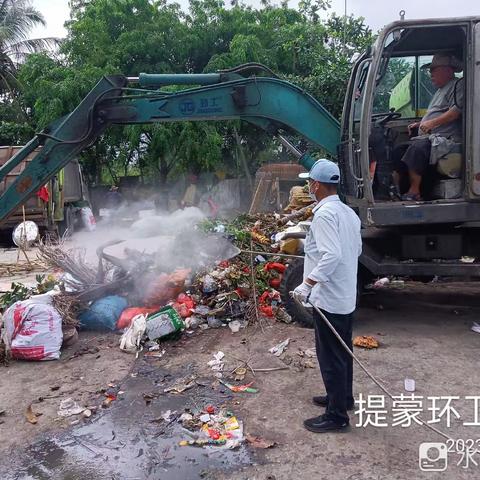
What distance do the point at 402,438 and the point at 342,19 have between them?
12943 mm

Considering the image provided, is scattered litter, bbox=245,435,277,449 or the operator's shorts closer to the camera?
scattered litter, bbox=245,435,277,449

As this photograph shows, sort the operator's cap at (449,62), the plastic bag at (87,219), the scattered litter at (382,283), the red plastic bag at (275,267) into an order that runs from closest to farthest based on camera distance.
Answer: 1. the operator's cap at (449,62)
2. the red plastic bag at (275,267)
3. the scattered litter at (382,283)
4. the plastic bag at (87,219)

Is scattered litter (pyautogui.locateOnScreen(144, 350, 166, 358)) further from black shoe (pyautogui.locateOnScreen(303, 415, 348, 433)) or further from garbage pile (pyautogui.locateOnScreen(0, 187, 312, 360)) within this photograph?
black shoe (pyautogui.locateOnScreen(303, 415, 348, 433))

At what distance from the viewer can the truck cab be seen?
483 centimetres

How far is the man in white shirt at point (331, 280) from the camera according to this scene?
319cm

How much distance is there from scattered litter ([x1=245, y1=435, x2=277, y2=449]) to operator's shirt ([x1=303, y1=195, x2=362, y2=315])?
935 millimetres

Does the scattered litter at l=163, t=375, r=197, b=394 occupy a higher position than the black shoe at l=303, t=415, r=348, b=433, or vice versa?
the black shoe at l=303, t=415, r=348, b=433

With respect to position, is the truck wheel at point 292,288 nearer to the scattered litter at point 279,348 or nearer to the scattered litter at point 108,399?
the scattered litter at point 279,348

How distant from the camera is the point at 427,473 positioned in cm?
293

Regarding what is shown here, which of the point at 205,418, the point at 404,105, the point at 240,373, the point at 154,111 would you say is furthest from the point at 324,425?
the point at 404,105

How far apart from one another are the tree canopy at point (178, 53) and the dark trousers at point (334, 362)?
34.3 feet

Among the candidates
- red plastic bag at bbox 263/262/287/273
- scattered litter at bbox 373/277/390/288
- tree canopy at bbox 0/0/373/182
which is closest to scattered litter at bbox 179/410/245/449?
red plastic bag at bbox 263/262/287/273

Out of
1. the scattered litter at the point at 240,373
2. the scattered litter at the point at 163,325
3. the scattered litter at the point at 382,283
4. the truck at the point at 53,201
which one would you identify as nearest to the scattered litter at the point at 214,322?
the scattered litter at the point at 163,325

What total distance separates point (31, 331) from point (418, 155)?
410cm
